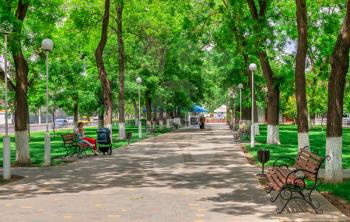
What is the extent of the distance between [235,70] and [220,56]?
176cm

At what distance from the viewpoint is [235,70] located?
41.6 m

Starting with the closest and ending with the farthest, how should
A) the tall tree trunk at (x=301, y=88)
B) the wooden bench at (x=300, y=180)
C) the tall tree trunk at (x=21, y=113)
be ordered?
the wooden bench at (x=300, y=180)
the tall tree trunk at (x=301, y=88)
the tall tree trunk at (x=21, y=113)

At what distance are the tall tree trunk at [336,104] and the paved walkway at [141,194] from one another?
1883mm

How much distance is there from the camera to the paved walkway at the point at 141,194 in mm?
8234

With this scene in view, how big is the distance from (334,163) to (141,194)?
4.70 meters

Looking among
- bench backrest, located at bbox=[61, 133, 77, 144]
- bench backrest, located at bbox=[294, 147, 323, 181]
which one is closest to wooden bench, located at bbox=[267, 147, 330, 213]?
bench backrest, located at bbox=[294, 147, 323, 181]

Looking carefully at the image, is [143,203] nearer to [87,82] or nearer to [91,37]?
[91,37]

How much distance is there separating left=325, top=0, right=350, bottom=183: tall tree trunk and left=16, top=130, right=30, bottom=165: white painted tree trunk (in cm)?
1032

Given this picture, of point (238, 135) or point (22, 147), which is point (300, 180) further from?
point (238, 135)

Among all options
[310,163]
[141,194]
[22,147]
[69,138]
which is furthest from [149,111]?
[310,163]

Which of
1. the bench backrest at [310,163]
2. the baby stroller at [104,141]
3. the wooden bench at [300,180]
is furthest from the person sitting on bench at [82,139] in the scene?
the bench backrest at [310,163]

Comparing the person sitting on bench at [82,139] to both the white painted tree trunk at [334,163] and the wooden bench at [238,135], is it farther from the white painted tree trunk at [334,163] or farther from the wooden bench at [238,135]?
the white painted tree trunk at [334,163]

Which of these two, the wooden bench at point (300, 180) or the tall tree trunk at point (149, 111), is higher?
Answer: the tall tree trunk at point (149, 111)

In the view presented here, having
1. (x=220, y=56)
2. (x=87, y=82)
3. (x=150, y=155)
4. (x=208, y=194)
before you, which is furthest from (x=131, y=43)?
(x=208, y=194)
